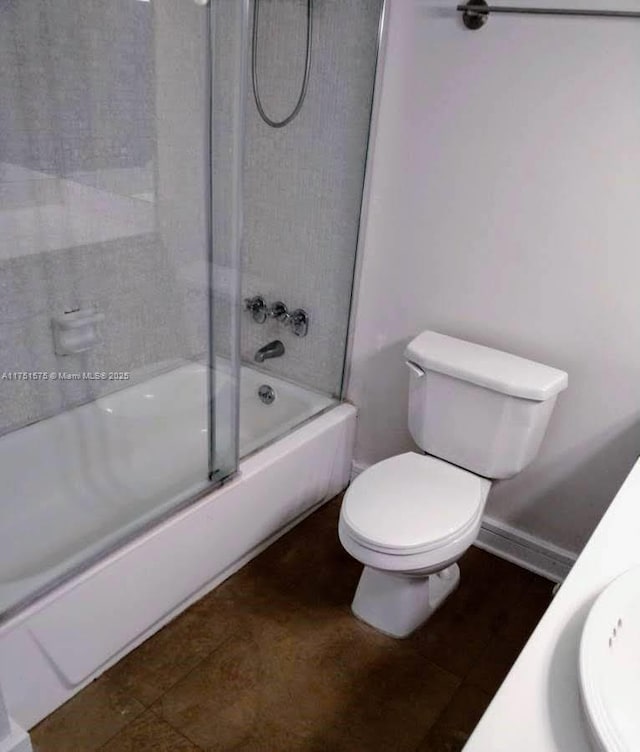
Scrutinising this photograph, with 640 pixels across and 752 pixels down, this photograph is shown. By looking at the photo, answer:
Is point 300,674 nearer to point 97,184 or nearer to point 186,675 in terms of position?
point 186,675

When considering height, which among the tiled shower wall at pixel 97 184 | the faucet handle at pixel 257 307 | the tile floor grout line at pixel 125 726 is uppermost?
the tiled shower wall at pixel 97 184

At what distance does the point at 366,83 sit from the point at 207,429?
3.83 ft

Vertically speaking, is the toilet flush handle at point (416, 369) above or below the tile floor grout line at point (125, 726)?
above

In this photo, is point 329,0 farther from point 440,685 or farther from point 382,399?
point 440,685

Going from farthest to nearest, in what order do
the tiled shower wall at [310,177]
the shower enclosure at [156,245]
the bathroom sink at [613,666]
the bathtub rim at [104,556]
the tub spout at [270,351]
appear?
the tub spout at [270,351]
the tiled shower wall at [310,177]
the shower enclosure at [156,245]
the bathtub rim at [104,556]
the bathroom sink at [613,666]

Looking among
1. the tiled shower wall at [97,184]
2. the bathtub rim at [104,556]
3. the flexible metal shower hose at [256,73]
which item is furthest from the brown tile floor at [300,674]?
the flexible metal shower hose at [256,73]

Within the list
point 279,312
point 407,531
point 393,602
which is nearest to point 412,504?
point 407,531

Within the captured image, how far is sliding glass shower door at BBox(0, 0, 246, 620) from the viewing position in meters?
1.67

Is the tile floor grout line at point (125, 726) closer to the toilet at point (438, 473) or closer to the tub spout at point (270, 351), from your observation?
the toilet at point (438, 473)

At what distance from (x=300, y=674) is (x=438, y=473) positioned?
2.18 feet

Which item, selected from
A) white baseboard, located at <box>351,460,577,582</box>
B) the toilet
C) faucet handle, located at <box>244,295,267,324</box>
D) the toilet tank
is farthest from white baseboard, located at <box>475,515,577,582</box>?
faucet handle, located at <box>244,295,267,324</box>

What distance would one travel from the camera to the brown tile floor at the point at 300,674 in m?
1.57

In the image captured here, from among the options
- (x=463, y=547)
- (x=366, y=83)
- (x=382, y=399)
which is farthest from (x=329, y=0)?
(x=463, y=547)

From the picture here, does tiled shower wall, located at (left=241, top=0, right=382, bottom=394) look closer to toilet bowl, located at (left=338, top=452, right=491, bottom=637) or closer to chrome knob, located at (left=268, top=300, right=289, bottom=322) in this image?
chrome knob, located at (left=268, top=300, right=289, bottom=322)
